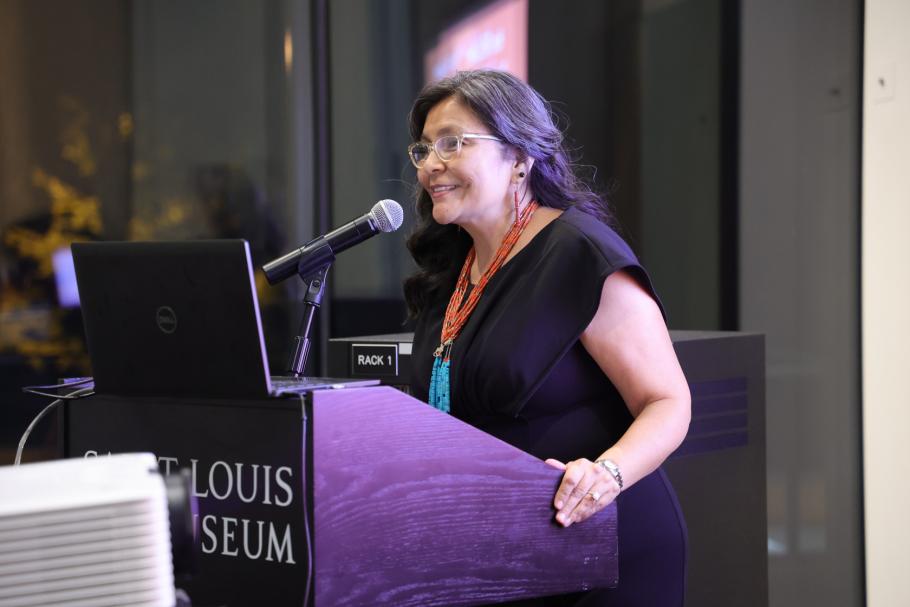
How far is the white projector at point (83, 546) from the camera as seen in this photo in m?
0.93

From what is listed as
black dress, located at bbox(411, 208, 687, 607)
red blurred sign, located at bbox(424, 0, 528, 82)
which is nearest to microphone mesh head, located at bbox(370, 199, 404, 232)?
black dress, located at bbox(411, 208, 687, 607)

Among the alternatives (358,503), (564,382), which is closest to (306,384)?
(358,503)

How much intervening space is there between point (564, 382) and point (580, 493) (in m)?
0.30

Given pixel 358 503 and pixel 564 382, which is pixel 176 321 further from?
pixel 564 382

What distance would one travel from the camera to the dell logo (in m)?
1.38

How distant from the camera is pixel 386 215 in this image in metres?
1.78

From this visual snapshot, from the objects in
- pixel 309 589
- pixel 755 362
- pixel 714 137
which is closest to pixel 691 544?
pixel 755 362

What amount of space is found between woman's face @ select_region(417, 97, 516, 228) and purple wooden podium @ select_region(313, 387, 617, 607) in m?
0.63

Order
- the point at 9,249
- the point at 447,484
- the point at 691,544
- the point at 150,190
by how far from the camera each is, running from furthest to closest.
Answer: the point at 150,190 → the point at 9,249 → the point at 691,544 → the point at 447,484

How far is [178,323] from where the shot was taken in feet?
4.50

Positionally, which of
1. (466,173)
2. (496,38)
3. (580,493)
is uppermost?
(496,38)

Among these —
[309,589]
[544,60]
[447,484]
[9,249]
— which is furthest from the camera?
[544,60]

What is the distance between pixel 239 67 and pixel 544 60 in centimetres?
133

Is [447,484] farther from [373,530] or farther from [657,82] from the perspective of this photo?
[657,82]
